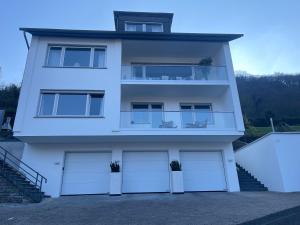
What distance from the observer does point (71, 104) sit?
12.3 m

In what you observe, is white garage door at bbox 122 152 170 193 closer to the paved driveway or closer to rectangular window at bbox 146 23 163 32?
the paved driveway

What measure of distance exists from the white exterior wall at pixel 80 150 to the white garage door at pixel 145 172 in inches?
15.7

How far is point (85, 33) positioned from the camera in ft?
44.3

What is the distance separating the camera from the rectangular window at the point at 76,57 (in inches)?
520

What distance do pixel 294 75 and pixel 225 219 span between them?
3858 centimetres

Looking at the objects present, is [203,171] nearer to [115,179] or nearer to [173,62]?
[115,179]

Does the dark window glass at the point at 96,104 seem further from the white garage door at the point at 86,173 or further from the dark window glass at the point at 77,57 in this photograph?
the white garage door at the point at 86,173

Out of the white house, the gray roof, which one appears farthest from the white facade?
the gray roof

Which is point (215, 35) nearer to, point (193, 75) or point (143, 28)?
point (193, 75)

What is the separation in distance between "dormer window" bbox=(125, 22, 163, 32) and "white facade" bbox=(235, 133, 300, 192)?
1102 cm

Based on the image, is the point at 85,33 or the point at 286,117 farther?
the point at 286,117

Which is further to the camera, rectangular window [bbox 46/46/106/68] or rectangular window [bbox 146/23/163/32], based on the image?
rectangular window [bbox 146/23/163/32]

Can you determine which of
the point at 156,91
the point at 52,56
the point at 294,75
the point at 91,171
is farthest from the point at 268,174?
the point at 294,75

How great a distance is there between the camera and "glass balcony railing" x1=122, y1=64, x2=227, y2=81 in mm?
13305
